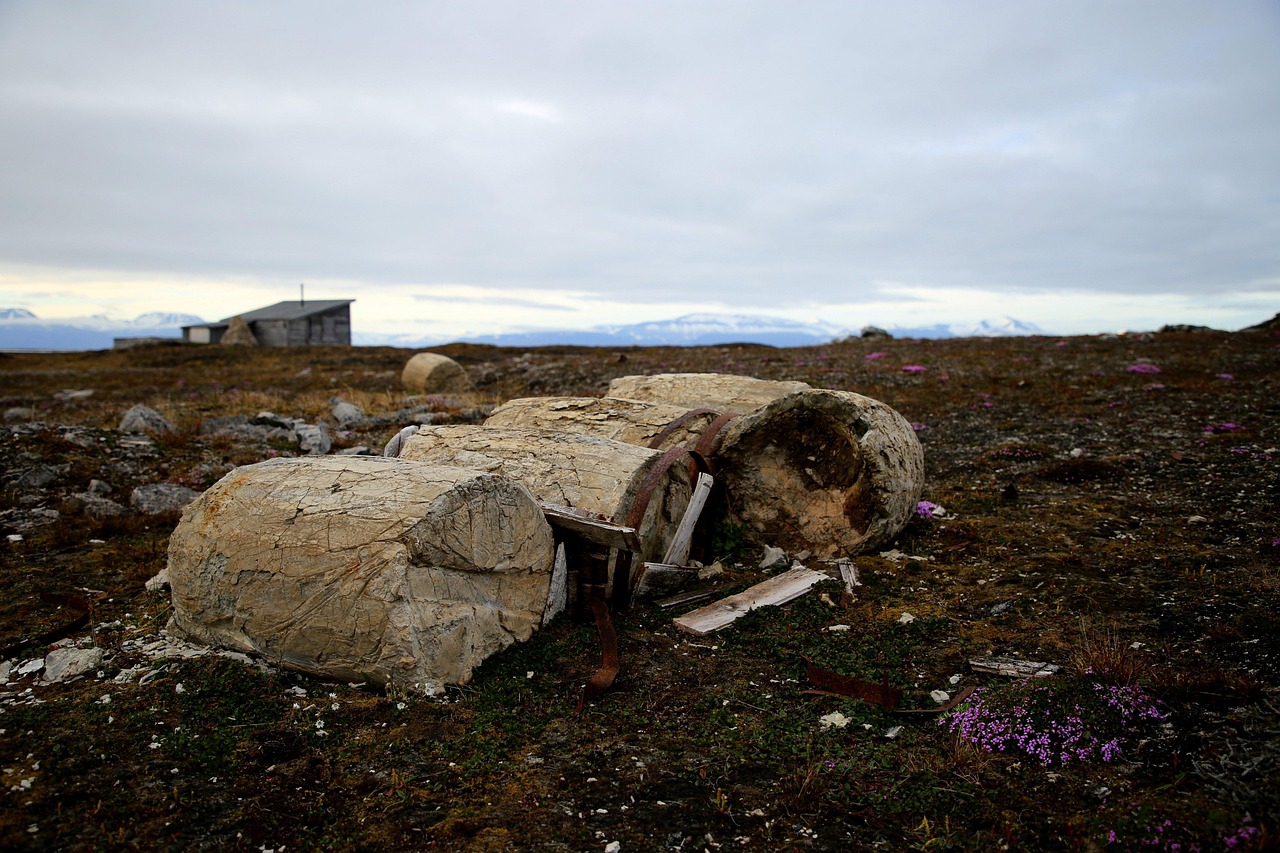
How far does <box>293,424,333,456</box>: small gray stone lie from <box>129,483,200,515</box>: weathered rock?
2005mm

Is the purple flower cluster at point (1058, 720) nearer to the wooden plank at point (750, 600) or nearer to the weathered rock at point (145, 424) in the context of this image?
the wooden plank at point (750, 600)

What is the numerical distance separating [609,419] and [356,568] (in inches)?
151

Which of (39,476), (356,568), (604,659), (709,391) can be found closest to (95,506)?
(39,476)

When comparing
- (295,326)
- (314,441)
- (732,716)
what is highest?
(295,326)

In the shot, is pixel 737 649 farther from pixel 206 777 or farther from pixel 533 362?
pixel 533 362

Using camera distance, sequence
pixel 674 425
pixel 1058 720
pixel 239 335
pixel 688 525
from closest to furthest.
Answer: pixel 1058 720 < pixel 688 525 < pixel 674 425 < pixel 239 335

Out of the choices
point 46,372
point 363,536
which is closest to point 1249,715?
point 363,536

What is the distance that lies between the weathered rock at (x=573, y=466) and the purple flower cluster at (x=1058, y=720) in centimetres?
282

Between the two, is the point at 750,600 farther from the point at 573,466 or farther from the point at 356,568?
the point at 356,568

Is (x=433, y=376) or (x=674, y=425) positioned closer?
(x=674, y=425)

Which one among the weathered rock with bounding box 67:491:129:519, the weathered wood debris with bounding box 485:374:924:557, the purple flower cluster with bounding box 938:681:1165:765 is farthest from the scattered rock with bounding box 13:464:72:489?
the purple flower cluster with bounding box 938:681:1165:765

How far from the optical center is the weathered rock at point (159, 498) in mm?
8680

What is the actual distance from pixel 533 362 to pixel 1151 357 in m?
21.6

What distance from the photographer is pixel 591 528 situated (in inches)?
217
